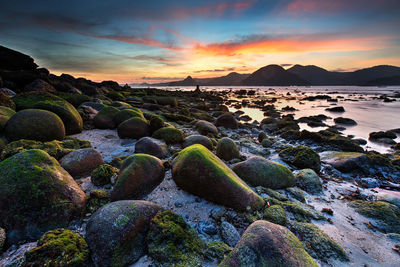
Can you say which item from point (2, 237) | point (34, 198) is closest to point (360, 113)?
point (34, 198)

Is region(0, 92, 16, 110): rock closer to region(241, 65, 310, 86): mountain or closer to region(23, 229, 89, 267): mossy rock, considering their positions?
region(23, 229, 89, 267): mossy rock

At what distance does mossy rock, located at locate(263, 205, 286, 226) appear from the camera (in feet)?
10.6

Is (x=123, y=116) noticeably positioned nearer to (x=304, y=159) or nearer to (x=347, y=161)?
(x=304, y=159)

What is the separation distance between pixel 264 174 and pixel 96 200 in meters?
3.95

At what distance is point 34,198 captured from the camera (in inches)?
105

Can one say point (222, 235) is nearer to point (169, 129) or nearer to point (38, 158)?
point (38, 158)

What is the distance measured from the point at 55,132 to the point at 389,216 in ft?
30.5

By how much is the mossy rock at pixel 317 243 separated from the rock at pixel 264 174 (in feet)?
4.48

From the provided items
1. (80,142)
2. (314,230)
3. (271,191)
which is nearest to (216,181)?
(271,191)

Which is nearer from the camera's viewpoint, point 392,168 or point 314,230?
point 314,230

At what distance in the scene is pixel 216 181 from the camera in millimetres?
3410

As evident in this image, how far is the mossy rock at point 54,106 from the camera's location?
6.58 m

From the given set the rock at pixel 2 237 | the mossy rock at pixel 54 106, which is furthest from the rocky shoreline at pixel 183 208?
the mossy rock at pixel 54 106

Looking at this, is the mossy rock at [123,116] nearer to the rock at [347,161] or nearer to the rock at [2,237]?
the rock at [2,237]
